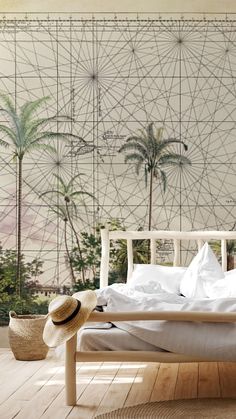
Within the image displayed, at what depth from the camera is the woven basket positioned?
16.9 ft

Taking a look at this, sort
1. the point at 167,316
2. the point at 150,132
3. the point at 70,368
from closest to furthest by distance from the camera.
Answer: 1. the point at 167,316
2. the point at 70,368
3. the point at 150,132

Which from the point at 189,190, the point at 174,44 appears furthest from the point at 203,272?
the point at 174,44

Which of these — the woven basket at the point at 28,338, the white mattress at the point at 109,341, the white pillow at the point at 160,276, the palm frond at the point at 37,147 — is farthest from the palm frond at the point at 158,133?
the white mattress at the point at 109,341

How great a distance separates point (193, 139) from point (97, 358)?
264 cm

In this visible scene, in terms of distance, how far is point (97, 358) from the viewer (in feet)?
11.7

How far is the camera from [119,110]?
581 cm

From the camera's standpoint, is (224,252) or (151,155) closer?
(224,252)

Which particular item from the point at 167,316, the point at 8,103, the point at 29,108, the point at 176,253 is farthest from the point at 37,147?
the point at 167,316

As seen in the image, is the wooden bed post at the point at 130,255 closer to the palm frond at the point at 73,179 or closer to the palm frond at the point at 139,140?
the palm frond at the point at 73,179

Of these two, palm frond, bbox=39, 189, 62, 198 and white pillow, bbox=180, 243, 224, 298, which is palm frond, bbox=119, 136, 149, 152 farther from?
white pillow, bbox=180, 243, 224, 298

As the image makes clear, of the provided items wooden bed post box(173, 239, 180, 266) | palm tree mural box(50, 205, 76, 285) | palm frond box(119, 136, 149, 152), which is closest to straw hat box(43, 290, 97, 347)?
wooden bed post box(173, 239, 180, 266)

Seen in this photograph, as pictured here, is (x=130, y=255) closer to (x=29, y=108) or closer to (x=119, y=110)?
(x=119, y=110)

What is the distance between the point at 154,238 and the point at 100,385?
5.36 ft

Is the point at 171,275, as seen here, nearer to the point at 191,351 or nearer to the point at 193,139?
the point at 193,139
